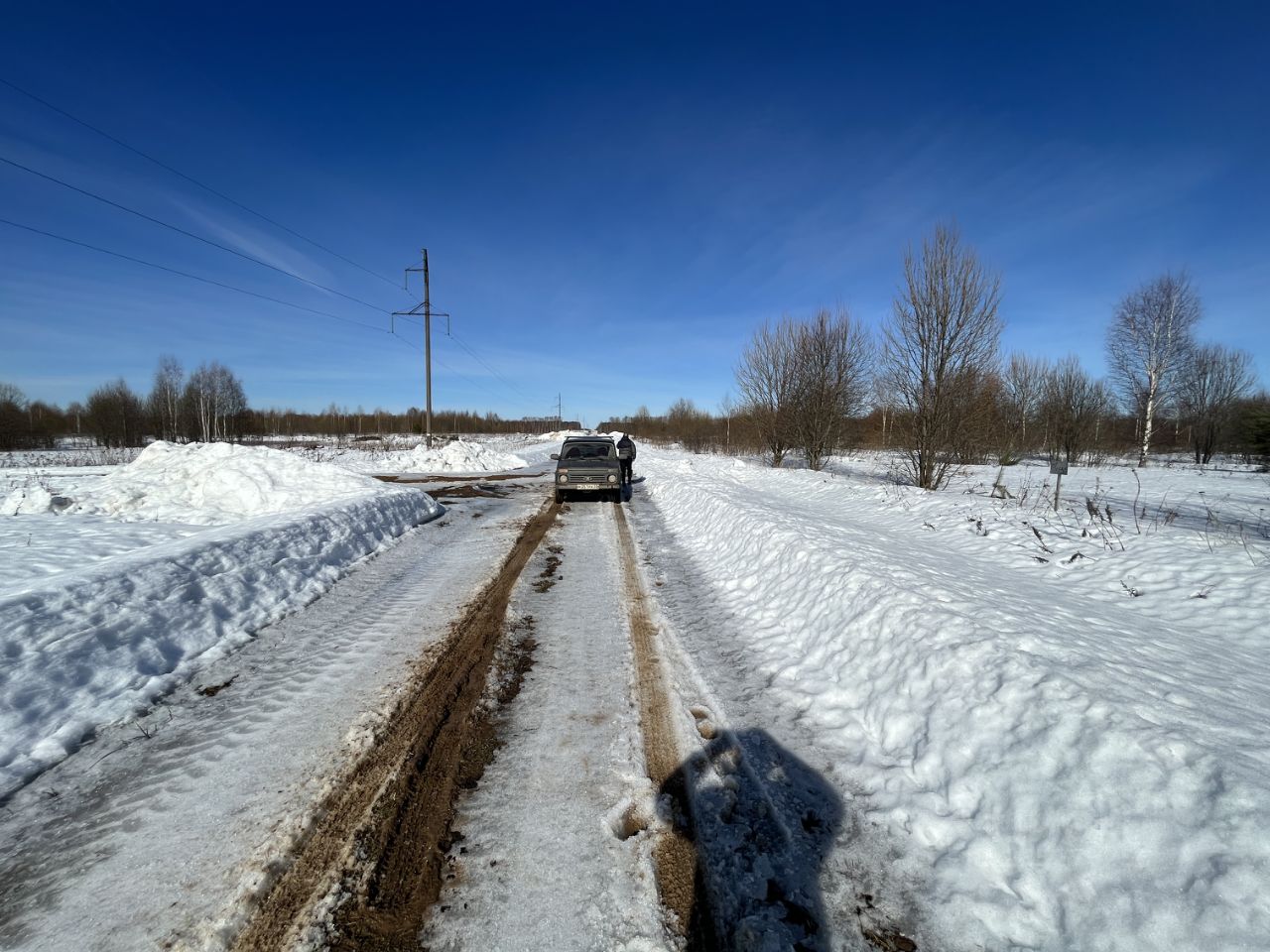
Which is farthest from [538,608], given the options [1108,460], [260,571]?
[1108,460]

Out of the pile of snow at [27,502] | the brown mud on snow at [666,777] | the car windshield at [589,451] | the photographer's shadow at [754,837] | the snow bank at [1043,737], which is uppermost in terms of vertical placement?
the car windshield at [589,451]

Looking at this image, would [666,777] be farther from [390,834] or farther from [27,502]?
[27,502]

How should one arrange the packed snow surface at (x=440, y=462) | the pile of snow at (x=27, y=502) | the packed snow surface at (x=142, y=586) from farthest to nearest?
the packed snow surface at (x=440, y=462) < the pile of snow at (x=27, y=502) < the packed snow surface at (x=142, y=586)

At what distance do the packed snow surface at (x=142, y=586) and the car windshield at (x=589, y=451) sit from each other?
16.7 ft

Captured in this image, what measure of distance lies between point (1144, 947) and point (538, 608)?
4998 millimetres

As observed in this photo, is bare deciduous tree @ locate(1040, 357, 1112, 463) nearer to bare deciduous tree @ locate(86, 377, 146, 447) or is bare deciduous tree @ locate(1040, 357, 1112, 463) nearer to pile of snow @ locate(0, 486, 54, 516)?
pile of snow @ locate(0, 486, 54, 516)

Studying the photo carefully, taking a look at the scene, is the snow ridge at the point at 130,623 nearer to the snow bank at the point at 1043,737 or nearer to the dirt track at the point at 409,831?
the dirt track at the point at 409,831

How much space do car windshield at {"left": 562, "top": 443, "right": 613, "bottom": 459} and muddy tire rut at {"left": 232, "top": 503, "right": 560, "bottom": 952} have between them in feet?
36.0

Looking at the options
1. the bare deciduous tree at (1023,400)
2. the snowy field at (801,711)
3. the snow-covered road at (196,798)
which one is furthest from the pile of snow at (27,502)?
the bare deciduous tree at (1023,400)

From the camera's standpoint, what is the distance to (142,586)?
4707 millimetres

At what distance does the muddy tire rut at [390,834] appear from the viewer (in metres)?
2.04

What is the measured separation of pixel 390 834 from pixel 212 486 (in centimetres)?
1183

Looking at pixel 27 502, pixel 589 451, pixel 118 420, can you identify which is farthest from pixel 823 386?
pixel 118 420

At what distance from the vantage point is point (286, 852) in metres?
2.38
